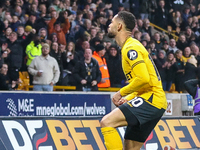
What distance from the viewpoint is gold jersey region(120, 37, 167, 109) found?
189 inches

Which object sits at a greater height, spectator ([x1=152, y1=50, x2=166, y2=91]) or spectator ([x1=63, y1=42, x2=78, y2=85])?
spectator ([x1=63, y1=42, x2=78, y2=85])

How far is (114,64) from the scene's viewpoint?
12.0 meters

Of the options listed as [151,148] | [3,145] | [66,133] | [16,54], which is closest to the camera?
[3,145]

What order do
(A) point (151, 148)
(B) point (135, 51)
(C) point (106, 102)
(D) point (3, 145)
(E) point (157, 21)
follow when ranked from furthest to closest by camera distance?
(E) point (157, 21) < (C) point (106, 102) < (A) point (151, 148) < (D) point (3, 145) < (B) point (135, 51)

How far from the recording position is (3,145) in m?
6.28

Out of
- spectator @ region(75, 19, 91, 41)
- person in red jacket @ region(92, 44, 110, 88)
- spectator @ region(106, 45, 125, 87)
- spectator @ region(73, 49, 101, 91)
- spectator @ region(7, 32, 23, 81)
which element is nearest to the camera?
spectator @ region(7, 32, 23, 81)

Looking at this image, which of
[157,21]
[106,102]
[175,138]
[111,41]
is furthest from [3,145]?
[157,21]

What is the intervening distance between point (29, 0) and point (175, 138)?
5997 mm

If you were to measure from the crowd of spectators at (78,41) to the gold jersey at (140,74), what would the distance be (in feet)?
18.4

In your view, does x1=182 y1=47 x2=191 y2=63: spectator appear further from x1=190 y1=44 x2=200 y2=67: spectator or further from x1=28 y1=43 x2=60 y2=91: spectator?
x1=28 y1=43 x2=60 y2=91: spectator

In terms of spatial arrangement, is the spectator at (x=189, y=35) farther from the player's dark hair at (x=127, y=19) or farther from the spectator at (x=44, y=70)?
→ the player's dark hair at (x=127, y=19)

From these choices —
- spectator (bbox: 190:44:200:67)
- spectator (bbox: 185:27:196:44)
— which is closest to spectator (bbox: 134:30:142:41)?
spectator (bbox: 190:44:200:67)

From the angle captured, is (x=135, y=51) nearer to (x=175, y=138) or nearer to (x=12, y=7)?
(x=175, y=138)

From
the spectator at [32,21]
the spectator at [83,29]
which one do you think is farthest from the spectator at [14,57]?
the spectator at [83,29]
